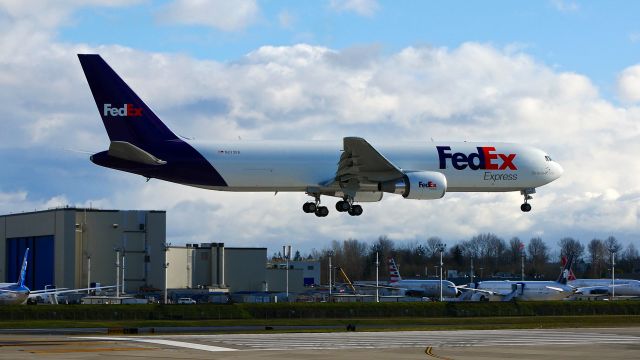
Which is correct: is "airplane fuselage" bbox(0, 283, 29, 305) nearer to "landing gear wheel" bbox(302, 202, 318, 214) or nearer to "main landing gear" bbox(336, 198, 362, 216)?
"landing gear wheel" bbox(302, 202, 318, 214)

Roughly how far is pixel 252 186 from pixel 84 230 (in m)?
57.4

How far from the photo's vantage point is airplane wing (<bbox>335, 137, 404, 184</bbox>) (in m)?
59.7

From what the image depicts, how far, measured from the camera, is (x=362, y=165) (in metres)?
61.9

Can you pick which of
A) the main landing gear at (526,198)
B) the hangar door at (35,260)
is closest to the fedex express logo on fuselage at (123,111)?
the main landing gear at (526,198)

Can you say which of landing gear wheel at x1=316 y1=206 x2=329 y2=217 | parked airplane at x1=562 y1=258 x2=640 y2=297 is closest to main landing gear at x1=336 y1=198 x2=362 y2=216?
landing gear wheel at x1=316 y1=206 x2=329 y2=217

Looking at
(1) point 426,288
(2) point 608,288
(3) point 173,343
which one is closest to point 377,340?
(3) point 173,343

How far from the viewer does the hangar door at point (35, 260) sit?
116 metres

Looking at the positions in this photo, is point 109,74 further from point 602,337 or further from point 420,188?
point 602,337

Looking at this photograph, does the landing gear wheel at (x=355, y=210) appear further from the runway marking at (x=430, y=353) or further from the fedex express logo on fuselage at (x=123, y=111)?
the runway marking at (x=430, y=353)

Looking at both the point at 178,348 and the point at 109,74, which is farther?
the point at 109,74

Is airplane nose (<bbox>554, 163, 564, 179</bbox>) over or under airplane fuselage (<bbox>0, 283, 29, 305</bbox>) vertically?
over

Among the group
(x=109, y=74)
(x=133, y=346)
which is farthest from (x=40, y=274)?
(x=133, y=346)

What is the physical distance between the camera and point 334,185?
64062mm

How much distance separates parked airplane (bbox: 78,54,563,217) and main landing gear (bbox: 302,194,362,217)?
0.21ft
